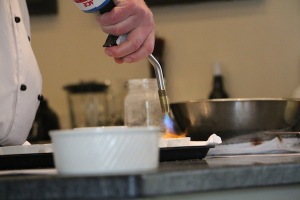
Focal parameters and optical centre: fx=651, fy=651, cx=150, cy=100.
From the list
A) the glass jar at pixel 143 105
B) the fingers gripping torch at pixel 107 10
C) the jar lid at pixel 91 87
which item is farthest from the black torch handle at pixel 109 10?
the jar lid at pixel 91 87

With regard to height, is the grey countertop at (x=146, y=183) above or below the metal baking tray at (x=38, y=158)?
above

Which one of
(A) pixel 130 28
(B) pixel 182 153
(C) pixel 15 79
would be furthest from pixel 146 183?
(C) pixel 15 79

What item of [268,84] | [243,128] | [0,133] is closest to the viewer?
[243,128]

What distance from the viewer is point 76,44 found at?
2449 mm

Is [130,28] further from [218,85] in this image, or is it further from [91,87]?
[91,87]

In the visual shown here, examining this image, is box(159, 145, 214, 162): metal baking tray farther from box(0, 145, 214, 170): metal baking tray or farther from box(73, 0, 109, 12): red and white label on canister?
box(73, 0, 109, 12): red and white label on canister

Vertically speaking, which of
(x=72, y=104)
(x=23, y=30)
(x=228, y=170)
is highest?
(x=23, y=30)

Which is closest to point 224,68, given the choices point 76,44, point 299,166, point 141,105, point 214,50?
point 214,50

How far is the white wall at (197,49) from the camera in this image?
227cm

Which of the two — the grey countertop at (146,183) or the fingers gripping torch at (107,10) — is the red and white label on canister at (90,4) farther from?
the grey countertop at (146,183)

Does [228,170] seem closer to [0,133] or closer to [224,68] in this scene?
[0,133]

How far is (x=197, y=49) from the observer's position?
2.34 meters

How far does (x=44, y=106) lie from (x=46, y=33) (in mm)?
281

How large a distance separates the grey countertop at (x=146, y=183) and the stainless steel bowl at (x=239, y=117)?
0.58 meters
